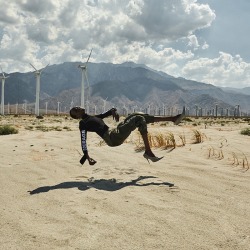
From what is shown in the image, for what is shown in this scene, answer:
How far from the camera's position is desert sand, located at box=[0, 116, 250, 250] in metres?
4.48

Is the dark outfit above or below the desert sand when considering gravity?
above

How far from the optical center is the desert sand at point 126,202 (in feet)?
14.7

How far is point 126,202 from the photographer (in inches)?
233

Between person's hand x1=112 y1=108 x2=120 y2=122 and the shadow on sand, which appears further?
person's hand x1=112 y1=108 x2=120 y2=122

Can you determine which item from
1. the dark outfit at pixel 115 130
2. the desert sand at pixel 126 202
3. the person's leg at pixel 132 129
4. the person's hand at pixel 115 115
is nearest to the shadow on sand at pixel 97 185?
the desert sand at pixel 126 202

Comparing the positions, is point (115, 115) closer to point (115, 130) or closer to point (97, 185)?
point (115, 130)

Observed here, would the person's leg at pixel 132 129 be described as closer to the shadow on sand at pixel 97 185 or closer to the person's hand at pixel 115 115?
the person's hand at pixel 115 115

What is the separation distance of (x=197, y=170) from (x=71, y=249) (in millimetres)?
4345

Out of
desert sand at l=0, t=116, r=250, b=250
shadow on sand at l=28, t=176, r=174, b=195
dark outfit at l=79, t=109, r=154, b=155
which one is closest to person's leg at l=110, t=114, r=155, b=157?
dark outfit at l=79, t=109, r=154, b=155

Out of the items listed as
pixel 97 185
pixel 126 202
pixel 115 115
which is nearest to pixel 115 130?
pixel 115 115

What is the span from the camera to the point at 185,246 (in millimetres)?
4273

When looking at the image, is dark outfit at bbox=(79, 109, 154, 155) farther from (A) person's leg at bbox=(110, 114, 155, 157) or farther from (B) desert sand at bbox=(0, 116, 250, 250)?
(B) desert sand at bbox=(0, 116, 250, 250)

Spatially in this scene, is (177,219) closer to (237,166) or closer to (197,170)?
(197,170)

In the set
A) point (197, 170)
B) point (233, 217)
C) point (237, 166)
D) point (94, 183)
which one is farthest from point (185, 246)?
point (237, 166)
